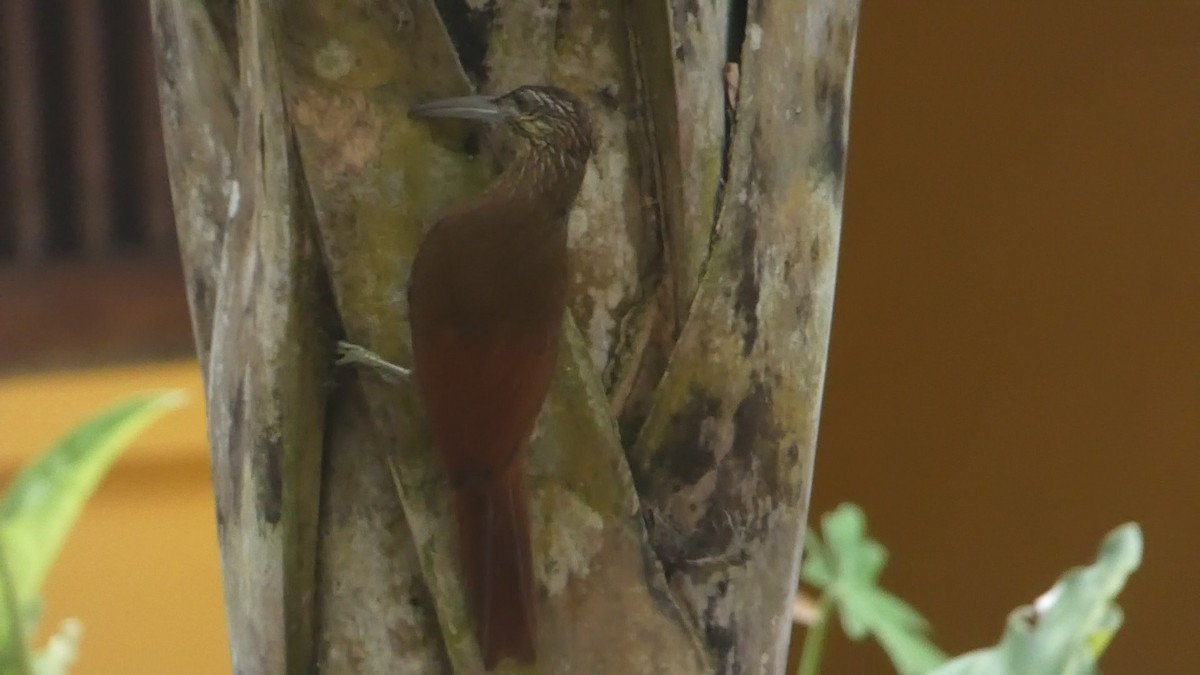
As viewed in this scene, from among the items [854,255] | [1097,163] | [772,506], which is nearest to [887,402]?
[854,255]

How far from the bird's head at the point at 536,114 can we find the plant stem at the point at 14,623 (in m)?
0.41

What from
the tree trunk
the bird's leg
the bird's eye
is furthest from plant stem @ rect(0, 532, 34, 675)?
the bird's eye

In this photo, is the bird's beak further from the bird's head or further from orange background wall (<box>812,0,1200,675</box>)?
orange background wall (<box>812,0,1200,675</box>)

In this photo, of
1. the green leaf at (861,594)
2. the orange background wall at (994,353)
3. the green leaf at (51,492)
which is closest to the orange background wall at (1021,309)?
the orange background wall at (994,353)

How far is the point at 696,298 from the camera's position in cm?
47

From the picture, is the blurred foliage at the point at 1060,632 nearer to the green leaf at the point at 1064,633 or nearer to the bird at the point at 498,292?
the green leaf at the point at 1064,633

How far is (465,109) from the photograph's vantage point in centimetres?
41

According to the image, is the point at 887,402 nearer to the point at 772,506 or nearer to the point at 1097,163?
the point at 1097,163

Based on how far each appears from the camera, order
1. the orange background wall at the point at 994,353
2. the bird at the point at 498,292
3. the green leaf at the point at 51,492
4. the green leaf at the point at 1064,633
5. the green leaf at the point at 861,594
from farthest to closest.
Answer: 1. the orange background wall at the point at 994,353
2. the green leaf at the point at 861,594
3. the green leaf at the point at 51,492
4. the green leaf at the point at 1064,633
5. the bird at the point at 498,292

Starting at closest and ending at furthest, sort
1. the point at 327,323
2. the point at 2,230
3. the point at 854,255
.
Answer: the point at 327,323 < the point at 2,230 < the point at 854,255

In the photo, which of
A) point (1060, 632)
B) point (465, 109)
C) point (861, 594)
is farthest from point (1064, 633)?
point (465, 109)

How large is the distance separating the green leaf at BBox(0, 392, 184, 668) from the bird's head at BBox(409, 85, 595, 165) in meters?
0.34

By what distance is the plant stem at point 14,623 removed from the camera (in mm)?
627

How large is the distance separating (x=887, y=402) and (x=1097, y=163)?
0.33 metres
